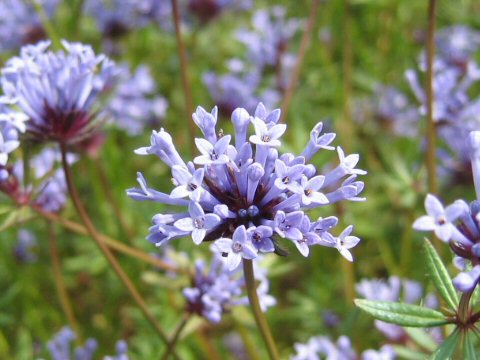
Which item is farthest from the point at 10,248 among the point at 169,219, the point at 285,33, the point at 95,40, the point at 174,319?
the point at 169,219

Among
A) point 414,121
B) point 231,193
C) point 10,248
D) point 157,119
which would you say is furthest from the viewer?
point 157,119

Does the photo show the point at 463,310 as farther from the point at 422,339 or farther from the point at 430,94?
the point at 430,94

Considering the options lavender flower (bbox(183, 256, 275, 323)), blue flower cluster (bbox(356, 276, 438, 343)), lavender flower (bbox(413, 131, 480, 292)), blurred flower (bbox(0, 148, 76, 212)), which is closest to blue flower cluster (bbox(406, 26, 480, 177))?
blue flower cluster (bbox(356, 276, 438, 343))

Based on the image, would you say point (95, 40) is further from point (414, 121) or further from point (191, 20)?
point (414, 121)

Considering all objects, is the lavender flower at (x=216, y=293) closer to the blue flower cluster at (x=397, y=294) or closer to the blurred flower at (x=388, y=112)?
the blue flower cluster at (x=397, y=294)

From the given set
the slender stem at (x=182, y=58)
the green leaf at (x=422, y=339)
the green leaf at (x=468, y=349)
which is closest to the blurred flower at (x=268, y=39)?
the slender stem at (x=182, y=58)

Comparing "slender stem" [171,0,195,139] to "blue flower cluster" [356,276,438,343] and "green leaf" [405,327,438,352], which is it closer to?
"blue flower cluster" [356,276,438,343]
